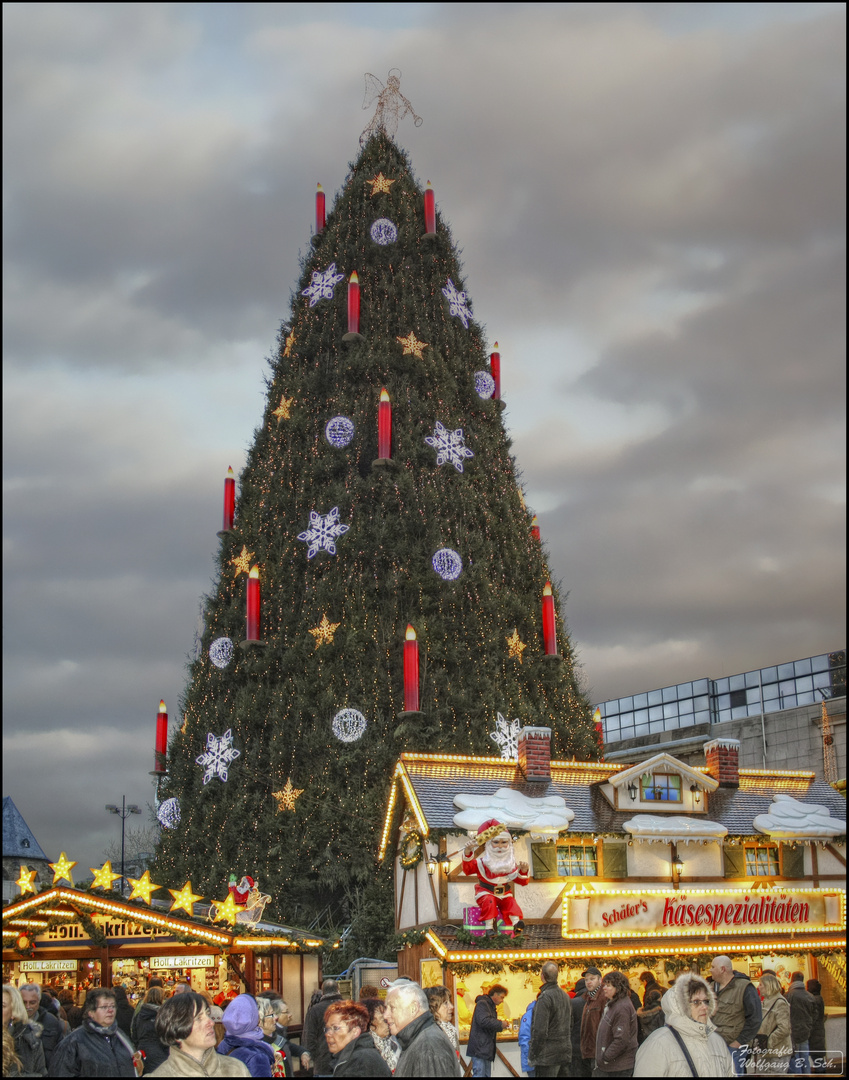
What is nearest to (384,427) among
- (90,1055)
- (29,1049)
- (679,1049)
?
(29,1049)

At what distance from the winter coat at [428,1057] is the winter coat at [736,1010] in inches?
200

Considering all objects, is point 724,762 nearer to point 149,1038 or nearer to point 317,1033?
point 317,1033

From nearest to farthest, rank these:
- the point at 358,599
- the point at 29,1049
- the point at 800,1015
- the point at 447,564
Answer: the point at 29,1049
the point at 800,1015
the point at 358,599
the point at 447,564

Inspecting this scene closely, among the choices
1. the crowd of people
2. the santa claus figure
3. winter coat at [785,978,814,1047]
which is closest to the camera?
the crowd of people

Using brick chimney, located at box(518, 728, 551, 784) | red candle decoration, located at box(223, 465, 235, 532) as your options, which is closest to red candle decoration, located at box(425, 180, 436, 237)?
red candle decoration, located at box(223, 465, 235, 532)

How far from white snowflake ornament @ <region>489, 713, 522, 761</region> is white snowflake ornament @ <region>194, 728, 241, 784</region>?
7275mm

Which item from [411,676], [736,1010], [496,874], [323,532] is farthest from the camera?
[323,532]

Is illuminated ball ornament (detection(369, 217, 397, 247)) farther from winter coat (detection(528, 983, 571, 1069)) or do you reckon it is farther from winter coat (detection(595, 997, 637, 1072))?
winter coat (detection(595, 997, 637, 1072))

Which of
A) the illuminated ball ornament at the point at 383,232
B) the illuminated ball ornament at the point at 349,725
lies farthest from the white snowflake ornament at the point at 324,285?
the illuminated ball ornament at the point at 349,725

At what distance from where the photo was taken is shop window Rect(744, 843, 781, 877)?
72.1 ft

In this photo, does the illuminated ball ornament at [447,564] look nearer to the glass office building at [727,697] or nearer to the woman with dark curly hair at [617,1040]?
the glass office building at [727,697]

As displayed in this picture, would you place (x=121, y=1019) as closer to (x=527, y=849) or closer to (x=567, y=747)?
(x=527, y=849)

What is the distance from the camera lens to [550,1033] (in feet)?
36.9

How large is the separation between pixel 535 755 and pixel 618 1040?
12.3 m
